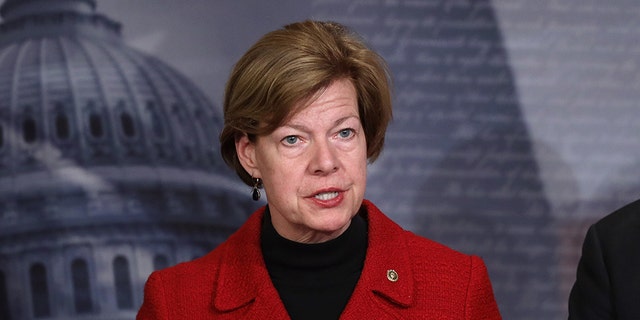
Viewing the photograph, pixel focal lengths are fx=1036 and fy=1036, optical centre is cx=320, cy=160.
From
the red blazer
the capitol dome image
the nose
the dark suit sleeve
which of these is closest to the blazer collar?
the red blazer

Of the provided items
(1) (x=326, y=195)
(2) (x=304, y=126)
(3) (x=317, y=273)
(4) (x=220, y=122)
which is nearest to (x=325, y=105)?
(2) (x=304, y=126)

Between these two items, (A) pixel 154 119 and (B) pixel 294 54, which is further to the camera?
(A) pixel 154 119

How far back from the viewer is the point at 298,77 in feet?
7.14

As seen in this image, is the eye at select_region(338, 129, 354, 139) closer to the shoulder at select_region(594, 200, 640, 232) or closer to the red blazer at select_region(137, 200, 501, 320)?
the red blazer at select_region(137, 200, 501, 320)

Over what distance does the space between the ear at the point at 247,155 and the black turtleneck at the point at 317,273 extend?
157 millimetres

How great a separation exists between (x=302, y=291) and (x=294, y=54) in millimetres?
527

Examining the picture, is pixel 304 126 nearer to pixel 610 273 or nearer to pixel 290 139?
pixel 290 139

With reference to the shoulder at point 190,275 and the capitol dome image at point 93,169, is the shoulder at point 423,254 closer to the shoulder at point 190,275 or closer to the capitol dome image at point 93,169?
the shoulder at point 190,275

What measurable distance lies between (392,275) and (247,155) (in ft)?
1.39

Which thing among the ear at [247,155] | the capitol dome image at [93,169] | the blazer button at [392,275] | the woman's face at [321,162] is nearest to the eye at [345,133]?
the woman's face at [321,162]

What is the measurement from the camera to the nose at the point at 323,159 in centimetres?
214

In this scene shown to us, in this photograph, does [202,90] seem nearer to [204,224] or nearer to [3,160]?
[204,224]

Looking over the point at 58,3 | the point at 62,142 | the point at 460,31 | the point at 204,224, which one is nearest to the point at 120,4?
the point at 58,3

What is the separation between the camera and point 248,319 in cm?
229
